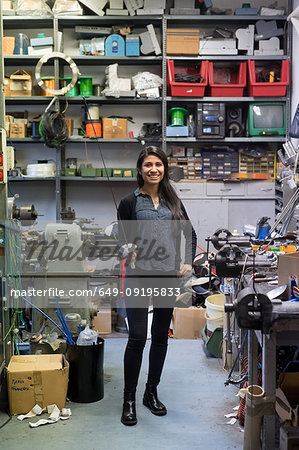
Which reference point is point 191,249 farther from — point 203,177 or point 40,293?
point 203,177

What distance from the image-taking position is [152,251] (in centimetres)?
268

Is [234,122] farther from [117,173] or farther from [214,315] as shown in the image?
[214,315]

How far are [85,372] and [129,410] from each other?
35 cm

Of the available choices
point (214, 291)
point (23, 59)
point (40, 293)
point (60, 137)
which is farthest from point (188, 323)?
point (23, 59)

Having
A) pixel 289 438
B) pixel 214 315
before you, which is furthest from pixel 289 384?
pixel 214 315

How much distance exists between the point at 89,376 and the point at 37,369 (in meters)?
0.30

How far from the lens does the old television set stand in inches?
202

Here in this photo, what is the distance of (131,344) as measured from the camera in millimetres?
2584

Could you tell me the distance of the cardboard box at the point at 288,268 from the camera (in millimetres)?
1904

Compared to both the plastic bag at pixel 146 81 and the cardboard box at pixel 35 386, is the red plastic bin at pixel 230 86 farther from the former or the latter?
the cardboard box at pixel 35 386

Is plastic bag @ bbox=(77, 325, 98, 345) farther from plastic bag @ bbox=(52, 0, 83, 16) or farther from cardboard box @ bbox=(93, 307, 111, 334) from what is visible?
plastic bag @ bbox=(52, 0, 83, 16)

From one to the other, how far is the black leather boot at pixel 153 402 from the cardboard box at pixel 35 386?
438 mm

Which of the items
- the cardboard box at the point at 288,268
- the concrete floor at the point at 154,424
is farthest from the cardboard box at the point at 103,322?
the cardboard box at the point at 288,268

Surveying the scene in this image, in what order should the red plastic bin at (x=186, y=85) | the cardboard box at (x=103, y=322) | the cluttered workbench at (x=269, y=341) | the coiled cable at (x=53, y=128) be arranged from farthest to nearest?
the red plastic bin at (x=186, y=85) → the coiled cable at (x=53, y=128) → the cardboard box at (x=103, y=322) → the cluttered workbench at (x=269, y=341)
